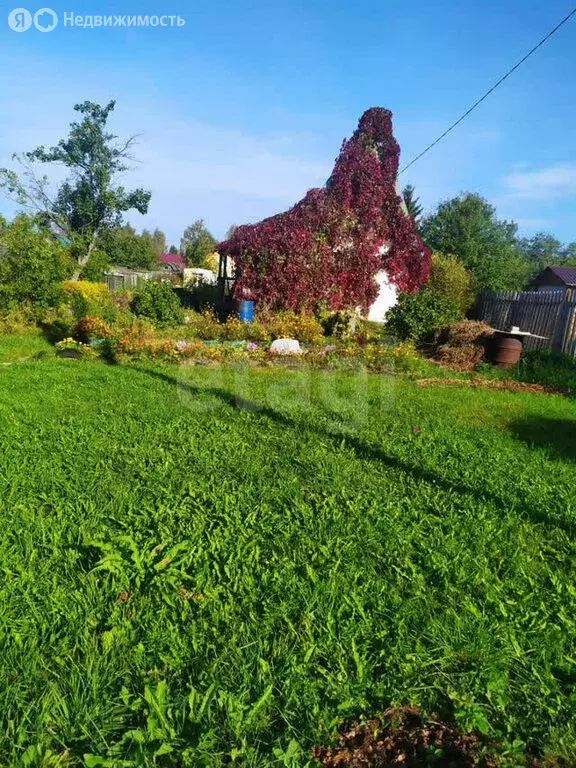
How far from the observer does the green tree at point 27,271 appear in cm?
1243

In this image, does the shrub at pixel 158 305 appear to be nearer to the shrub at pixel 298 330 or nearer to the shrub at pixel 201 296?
the shrub at pixel 298 330

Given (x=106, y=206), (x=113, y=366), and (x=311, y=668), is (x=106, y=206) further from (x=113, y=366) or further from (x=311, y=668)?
(x=311, y=668)

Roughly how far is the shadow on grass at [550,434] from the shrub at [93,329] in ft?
27.7

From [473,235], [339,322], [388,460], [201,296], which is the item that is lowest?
[388,460]

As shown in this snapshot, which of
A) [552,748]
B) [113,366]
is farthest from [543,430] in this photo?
[113,366]

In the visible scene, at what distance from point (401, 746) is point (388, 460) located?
264 centimetres

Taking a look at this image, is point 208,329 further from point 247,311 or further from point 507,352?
point 507,352

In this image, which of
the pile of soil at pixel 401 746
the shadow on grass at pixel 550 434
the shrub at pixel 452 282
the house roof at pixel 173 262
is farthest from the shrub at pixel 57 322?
the house roof at pixel 173 262

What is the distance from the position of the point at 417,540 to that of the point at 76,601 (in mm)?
1928

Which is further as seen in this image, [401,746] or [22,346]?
[22,346]

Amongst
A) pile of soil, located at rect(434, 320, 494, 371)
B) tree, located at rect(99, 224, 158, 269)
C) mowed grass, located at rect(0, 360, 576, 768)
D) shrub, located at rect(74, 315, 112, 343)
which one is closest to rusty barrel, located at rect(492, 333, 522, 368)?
pile of soil, located at rect(434, 320, 494, 371)

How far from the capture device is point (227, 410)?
5.59 m

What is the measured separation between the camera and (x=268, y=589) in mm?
2344

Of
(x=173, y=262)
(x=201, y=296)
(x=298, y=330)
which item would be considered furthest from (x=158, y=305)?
(x=173, y=262)
